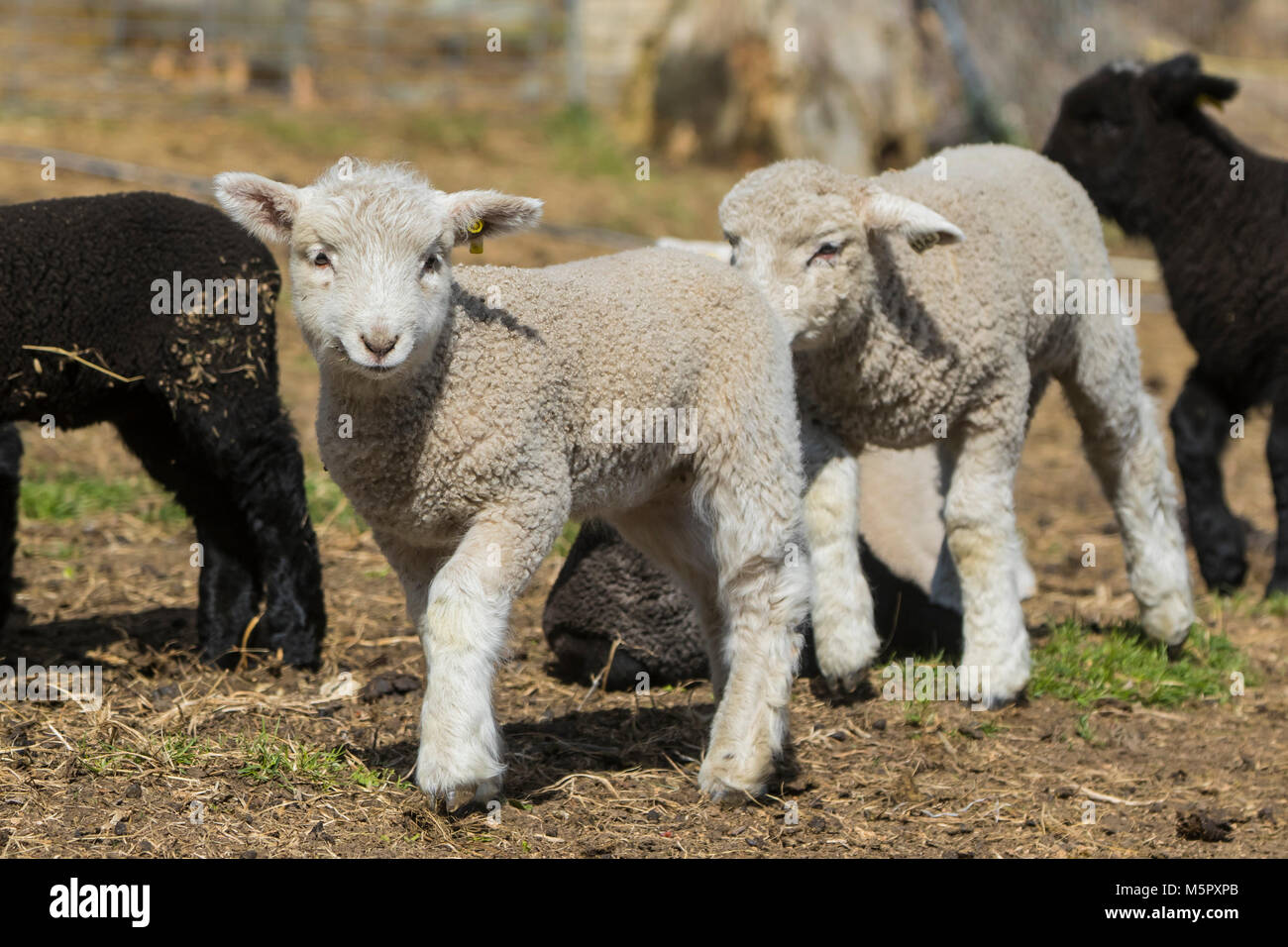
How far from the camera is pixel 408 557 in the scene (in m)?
4.46

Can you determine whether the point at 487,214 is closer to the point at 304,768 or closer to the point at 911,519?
the point at 304,768

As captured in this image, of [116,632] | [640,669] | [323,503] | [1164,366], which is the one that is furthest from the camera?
[1164,366]

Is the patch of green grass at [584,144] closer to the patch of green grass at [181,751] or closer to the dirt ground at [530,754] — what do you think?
the dirt ground at [530,754]

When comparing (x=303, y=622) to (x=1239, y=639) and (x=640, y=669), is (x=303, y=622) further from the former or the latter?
(x=1239, y=639)

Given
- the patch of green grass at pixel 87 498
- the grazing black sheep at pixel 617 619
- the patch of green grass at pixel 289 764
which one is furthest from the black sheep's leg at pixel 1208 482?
the patch of green grass at pixel 87 498

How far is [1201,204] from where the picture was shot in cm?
762

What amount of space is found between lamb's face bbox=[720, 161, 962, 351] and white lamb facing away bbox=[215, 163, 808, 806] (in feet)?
1.26

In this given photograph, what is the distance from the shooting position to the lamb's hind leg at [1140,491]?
6.34 metres

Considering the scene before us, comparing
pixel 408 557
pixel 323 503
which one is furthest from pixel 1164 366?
pixel 408 557

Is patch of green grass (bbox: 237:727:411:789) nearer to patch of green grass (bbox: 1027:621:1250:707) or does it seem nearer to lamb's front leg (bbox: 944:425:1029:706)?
lamb's front leg (bbox: 944:425:1029:706)

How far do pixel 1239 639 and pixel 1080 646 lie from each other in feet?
3.57

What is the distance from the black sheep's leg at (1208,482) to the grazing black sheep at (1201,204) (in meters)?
0.19

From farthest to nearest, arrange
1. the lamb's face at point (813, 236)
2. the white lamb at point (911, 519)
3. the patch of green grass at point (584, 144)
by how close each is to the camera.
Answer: the patch of green grass at point (584, 144), the white lamb at point (911, 519), the lamb's face at point (813, 236)

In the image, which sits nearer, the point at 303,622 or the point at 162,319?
the point at 162,319
